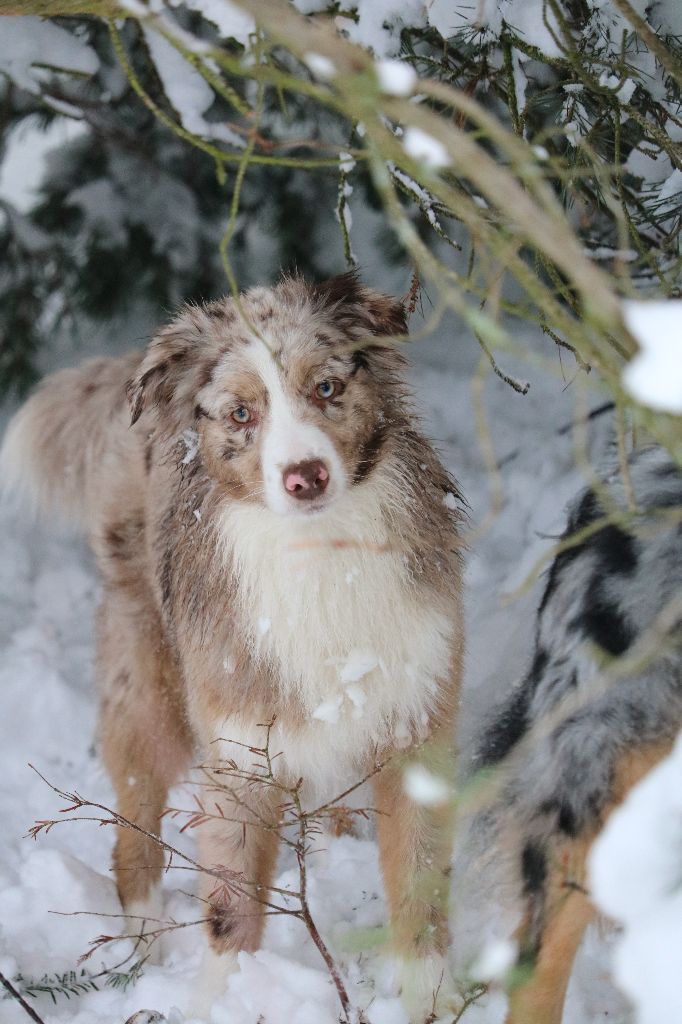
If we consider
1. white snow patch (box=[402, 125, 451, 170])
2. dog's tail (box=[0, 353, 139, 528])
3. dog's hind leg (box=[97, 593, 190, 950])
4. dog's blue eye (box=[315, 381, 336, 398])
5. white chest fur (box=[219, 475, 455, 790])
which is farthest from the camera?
dog's tail (box=[0, 353, 139, 528])

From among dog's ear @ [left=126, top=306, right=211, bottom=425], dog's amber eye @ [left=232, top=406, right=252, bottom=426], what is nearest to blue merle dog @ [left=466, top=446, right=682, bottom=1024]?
dog's amber eye @ [left=232, top=406, right=252, bottom=426]

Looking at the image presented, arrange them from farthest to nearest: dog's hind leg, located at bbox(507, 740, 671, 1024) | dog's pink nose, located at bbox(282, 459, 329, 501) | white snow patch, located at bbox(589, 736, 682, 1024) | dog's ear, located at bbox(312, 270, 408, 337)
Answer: dog's ear, located at bbox(312, 270, 408, 337) < dog's pink nose, located at bbox(282, 459, 329, 501) < dog's hind leg, located at bbox(507, 740, 671, 1024) < white snow patch, located at bbox(589, 736, 682, 1024)

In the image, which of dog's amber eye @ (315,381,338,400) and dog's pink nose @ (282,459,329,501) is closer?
dog's pink nose @ (282,459,329,501)

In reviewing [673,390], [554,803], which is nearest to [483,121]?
[673,390]

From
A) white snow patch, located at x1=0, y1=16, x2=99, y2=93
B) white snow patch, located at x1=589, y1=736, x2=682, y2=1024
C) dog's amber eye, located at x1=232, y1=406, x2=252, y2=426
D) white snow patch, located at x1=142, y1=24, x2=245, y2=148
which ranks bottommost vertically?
white snow patch, located at x1=589, y1=736, x2=682, y2=1024

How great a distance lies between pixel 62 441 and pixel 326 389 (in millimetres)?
1768

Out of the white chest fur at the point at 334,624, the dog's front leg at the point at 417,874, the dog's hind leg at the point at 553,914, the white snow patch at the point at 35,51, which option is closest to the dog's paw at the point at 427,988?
the dog's front leg at the point at 417,874

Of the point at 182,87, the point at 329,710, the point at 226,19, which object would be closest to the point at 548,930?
the point at 329,710

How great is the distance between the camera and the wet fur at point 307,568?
2.92m

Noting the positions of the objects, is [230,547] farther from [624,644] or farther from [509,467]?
[509,467]

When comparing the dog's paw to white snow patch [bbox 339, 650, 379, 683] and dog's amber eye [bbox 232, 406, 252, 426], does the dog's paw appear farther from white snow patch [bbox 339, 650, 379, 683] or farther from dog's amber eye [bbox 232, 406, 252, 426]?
dog's amber eye [bbox 232, 406, 252, 426]

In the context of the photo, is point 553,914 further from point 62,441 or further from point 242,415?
point 62,441

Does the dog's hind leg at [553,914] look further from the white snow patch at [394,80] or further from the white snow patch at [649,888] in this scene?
the white snow patch at [394,80]

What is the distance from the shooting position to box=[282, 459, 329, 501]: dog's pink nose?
2590mm
